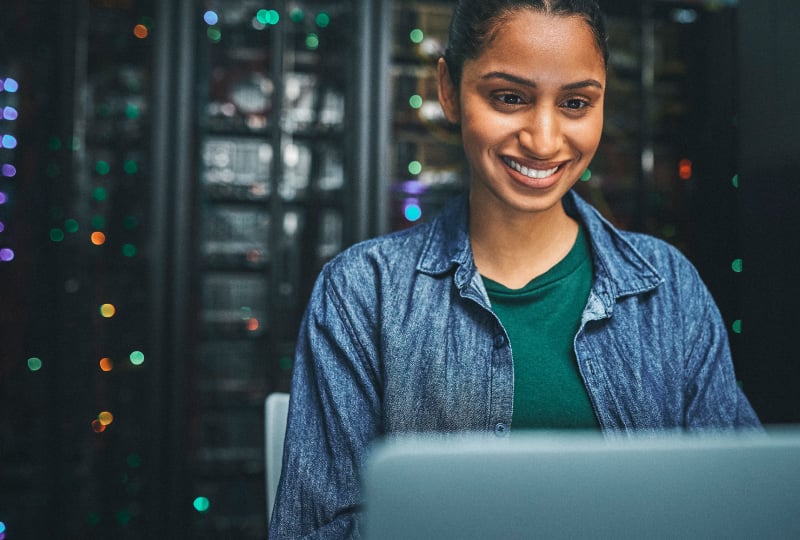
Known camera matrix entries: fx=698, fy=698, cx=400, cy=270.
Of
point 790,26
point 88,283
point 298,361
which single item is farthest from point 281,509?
point 88,283

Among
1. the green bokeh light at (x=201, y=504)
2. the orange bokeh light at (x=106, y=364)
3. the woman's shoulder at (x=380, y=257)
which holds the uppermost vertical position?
the woman's shoulder at (x=380, y=257)

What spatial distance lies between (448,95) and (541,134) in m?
0.14

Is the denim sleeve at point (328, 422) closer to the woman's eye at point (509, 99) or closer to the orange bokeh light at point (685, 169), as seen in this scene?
the woman's eye at point (509, 99)

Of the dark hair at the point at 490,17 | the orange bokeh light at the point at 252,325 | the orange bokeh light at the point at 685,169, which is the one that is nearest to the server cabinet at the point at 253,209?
the orange bokeh light at the point at 252,325

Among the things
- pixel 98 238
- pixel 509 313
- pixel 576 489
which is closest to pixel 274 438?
pixel 509 313

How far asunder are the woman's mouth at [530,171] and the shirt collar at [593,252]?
118mm

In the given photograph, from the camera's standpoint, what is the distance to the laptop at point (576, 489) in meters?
0.34

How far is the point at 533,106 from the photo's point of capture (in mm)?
690

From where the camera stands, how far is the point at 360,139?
2092 mm

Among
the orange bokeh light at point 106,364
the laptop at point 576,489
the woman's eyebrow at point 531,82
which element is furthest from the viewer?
the orange bokeh light at point 106,364

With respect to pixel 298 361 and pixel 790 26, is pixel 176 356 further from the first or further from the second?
pixel 790 26

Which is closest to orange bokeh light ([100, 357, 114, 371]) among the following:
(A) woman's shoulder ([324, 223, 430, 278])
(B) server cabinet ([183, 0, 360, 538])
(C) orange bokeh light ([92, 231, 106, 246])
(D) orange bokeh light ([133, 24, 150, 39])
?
(B) server cabinet ([183, 0, 360, 538])

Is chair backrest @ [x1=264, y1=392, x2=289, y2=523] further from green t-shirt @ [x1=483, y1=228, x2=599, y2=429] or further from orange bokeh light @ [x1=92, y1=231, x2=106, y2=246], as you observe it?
orange bokeh light @ [x1=92, y1=231, x2=106, y2=246]

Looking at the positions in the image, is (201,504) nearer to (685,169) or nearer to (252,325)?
(252,325)
